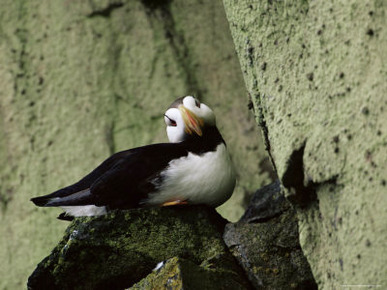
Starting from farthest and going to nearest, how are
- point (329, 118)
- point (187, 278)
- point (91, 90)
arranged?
point (91, 90)
point (187, 278)
point (329, 118)

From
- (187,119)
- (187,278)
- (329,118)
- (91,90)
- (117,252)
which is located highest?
(91,90)

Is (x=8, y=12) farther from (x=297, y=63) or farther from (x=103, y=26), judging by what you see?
(x=297, y=63)

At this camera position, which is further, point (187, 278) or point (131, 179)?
point (131, 179)

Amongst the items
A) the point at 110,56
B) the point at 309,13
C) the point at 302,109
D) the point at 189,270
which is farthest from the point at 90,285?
the point at 110,56

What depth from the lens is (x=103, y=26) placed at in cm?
405

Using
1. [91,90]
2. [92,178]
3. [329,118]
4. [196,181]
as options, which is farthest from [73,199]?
[91,90]

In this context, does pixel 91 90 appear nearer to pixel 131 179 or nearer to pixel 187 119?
pixel 187 119

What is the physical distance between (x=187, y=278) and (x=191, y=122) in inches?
30.1

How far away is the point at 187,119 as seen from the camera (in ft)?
8.36

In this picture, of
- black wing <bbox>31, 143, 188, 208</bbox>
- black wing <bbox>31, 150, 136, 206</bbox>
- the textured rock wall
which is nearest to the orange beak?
black wing <bbox>31, 143, 188, 208</bbox>

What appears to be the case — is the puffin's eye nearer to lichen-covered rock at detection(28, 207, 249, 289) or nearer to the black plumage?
the black plumage

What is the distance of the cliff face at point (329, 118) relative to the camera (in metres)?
1.52

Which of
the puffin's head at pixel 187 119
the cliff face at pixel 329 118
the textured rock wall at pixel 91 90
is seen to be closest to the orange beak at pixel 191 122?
the puffin's head at pixel 187 119

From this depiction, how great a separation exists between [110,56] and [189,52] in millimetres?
428
